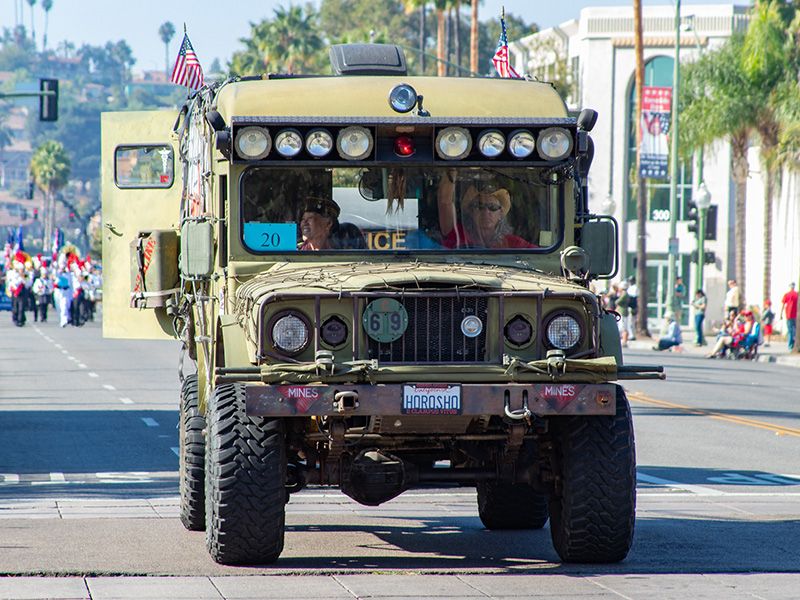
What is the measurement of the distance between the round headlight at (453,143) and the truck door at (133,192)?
12.2 ft

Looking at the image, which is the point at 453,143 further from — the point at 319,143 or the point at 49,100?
the point at 49,100

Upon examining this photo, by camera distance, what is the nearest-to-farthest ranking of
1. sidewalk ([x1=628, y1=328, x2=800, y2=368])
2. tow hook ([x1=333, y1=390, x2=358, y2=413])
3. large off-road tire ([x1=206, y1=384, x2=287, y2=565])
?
tow hook ([x1=333, y1=390, x2=358, y2=413])
large off-road tire ([x1=206, y1=384, x2=287, y2=565])
sidewalk ([x1=628, y1=328, x2=800, y2=368])

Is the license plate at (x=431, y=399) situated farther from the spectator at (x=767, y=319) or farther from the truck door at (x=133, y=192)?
the spectator at (x=767, y=319)

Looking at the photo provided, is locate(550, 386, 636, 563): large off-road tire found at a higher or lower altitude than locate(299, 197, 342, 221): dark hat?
lower

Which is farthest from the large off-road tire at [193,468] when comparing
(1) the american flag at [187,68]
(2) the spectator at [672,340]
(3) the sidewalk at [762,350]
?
(2) the spectator at [672,340]

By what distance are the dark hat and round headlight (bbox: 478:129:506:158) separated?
0.94 m

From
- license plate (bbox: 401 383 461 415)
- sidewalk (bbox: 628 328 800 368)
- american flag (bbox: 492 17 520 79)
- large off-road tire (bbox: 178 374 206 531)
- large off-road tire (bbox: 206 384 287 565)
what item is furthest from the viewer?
sidewalk (bbox: 628 328 800 368)

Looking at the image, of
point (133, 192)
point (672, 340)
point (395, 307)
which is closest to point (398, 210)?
point (395, 307)

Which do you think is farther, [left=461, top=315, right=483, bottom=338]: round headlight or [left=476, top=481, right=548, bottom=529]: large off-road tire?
[left=476, top=481, right=548, bottom=529]: large off-road tire

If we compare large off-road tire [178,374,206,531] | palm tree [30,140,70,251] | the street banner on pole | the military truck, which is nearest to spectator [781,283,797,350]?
the street banner on pole

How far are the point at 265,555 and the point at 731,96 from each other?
141 feet

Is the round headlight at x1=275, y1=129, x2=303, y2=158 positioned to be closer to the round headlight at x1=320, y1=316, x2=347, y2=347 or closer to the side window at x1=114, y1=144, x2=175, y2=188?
the round headlight at x1=320, y1=316, x2=347, y2=347

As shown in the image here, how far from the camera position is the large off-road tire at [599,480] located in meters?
9.03

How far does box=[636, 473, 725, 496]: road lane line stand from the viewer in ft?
44.4
